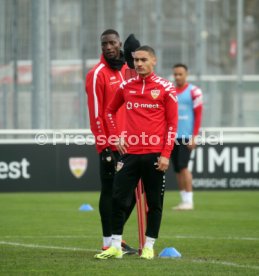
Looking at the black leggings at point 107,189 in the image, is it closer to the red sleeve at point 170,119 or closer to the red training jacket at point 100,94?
the red training jacket at point 100,94

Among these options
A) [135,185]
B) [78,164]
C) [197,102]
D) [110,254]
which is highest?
[197,102]

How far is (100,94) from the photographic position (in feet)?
35.7

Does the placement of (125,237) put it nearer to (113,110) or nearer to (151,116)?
(113,110)

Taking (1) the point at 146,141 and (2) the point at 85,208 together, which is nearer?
(1) the point at 146,141

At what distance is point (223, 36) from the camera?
73.0ft

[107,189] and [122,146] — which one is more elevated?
[122,146]

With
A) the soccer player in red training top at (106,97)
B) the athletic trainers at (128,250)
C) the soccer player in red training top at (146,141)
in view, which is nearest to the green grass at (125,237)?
the athletic trainers at (128,250)

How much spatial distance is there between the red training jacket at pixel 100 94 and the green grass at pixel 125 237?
1.30 metres

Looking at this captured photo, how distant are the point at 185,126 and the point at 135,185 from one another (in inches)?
269

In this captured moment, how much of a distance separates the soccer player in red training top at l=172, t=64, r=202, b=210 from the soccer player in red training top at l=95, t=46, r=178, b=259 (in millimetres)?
6661

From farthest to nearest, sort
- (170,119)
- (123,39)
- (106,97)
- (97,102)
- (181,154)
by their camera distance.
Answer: (123,39)
(181,154)
(106,97)
(97,102)
(170,119)

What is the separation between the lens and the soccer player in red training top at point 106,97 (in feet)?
35.5

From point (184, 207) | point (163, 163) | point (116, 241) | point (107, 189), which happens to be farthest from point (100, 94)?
point (184, 207)

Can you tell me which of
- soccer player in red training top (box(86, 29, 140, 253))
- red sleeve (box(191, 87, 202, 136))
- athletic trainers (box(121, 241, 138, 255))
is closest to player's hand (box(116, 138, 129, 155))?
soccer player in red training top (box(86, 29, 140, 253))
